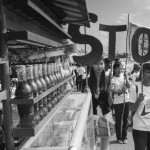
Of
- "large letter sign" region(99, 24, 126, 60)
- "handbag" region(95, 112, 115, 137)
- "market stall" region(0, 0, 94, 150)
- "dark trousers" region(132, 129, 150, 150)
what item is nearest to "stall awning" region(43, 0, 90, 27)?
"market stall" region(0, 0, 94, 150)

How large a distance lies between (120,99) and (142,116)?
2.09m

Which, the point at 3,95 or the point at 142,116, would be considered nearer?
the point at 3,95

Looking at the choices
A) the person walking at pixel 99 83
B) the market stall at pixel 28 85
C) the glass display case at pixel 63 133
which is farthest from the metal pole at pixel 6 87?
the person walking at pixel 99 83

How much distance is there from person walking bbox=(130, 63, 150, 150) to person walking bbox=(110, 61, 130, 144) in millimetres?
1838

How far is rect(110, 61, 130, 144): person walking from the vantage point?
5887 mm

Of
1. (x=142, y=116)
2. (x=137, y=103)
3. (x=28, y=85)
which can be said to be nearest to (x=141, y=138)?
(x=142, y=116)

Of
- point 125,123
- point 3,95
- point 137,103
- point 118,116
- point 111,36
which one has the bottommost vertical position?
point 125,123

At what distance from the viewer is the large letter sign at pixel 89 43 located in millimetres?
4805

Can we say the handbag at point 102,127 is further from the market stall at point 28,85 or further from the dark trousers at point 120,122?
the dark trousers at point 120,122

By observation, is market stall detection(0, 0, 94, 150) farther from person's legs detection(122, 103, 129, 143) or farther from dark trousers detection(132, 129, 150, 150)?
person's legs detection(122, 103, 129, 143)

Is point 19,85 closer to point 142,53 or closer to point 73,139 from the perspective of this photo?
point 73,139

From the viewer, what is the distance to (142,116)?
385 centimetres

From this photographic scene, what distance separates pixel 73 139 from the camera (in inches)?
87.1

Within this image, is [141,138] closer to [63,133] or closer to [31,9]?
[63,133]
